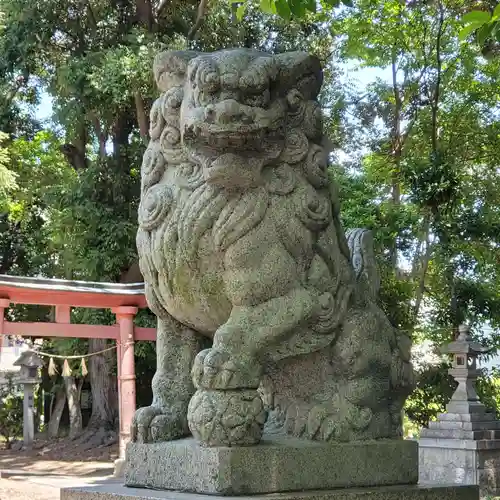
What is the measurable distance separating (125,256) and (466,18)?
11.4 m

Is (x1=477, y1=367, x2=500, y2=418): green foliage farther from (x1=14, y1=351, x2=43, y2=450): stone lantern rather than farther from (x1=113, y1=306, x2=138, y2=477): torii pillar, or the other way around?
(x1=14, y1=351, x2=43, y2=450): stone lantern

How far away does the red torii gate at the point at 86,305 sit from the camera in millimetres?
11555

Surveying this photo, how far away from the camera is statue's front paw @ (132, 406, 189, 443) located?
2.99 metres

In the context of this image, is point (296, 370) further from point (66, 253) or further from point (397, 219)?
point (66, 253)

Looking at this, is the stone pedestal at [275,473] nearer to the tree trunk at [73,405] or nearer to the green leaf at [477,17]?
the green leaf at [477,17]

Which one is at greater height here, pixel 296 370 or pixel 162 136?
pixel 162 136

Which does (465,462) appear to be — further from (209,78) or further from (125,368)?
(209,78)

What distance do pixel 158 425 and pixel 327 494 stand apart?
65cm

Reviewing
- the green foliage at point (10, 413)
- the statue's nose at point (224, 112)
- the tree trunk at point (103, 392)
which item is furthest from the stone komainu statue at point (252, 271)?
the green foliage at point (10, 413)

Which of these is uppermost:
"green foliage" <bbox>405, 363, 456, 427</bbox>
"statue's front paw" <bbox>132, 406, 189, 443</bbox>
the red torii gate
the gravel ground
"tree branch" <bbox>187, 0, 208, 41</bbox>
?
"tree branch" <bbox>187, 0, 208, 41</bbox>

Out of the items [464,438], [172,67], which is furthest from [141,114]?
[172,67]

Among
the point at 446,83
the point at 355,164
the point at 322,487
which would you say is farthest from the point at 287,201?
the point at 355,164

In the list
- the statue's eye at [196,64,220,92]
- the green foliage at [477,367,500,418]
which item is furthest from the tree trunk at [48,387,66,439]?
the statue's eye at [196,64,220,92]

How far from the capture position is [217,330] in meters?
2.90
